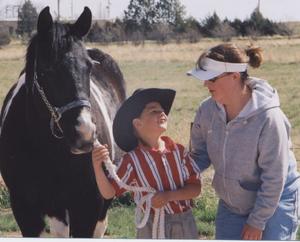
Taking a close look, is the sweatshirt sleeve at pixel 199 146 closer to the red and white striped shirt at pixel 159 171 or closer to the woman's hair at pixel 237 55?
the red and white striped shirt at pixel 159 171

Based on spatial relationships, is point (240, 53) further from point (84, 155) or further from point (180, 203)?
point (84, 155)

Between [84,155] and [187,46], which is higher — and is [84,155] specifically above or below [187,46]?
below

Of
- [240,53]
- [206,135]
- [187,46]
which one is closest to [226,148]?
[206,135]

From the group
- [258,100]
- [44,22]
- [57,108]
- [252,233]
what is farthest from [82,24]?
[252,233]

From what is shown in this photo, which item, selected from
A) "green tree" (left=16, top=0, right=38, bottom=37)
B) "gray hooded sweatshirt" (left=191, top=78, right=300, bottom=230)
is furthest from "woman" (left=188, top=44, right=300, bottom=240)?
"green tree" (left=16, top=0, right=38, bottom=37)

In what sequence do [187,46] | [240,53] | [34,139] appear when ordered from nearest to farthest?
[240,53] → [34,139] → [187,46]

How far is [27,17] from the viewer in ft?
12.6

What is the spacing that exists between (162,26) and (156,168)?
1434 mm

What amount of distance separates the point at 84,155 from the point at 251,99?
118cm

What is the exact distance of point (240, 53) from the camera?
9.01 ft

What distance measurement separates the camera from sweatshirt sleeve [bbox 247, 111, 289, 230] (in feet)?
8.73

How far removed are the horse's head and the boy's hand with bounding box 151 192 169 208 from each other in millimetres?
446

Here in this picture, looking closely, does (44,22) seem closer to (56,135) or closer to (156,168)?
(56,135)

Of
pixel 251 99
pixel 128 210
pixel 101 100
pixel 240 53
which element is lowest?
pixel 128 210
